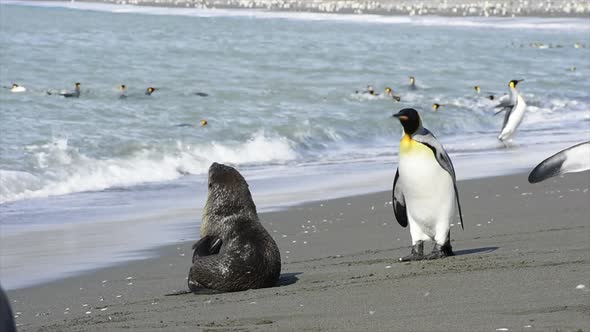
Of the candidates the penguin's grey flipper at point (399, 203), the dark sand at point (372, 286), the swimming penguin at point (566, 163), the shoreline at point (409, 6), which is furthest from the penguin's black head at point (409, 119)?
the shoreline at point (409, 6)

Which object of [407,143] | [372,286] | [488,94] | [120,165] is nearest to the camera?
[372,286]

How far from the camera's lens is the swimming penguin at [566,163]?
452 cm

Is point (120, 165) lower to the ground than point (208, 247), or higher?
lower

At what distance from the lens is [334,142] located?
51.6 feet

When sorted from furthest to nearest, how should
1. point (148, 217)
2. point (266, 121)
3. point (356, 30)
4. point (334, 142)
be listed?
point (356, 30)
point (266, 121)
point (334, 142)
point (148, 217)

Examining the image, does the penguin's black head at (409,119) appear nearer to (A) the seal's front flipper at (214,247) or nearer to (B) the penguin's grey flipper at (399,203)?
(B) the penguin's grey flipper at (399,203)

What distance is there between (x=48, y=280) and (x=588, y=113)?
14.6m

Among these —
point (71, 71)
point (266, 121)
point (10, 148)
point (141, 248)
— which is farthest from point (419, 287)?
point (71, 71)

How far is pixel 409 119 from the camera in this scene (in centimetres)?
608

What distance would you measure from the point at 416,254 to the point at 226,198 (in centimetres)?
107

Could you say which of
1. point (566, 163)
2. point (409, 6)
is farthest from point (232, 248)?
point (409, 6)

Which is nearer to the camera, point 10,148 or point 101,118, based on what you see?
point 10,148

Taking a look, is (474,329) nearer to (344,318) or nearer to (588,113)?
(344,318)

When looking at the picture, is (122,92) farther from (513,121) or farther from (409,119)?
(409,119)
